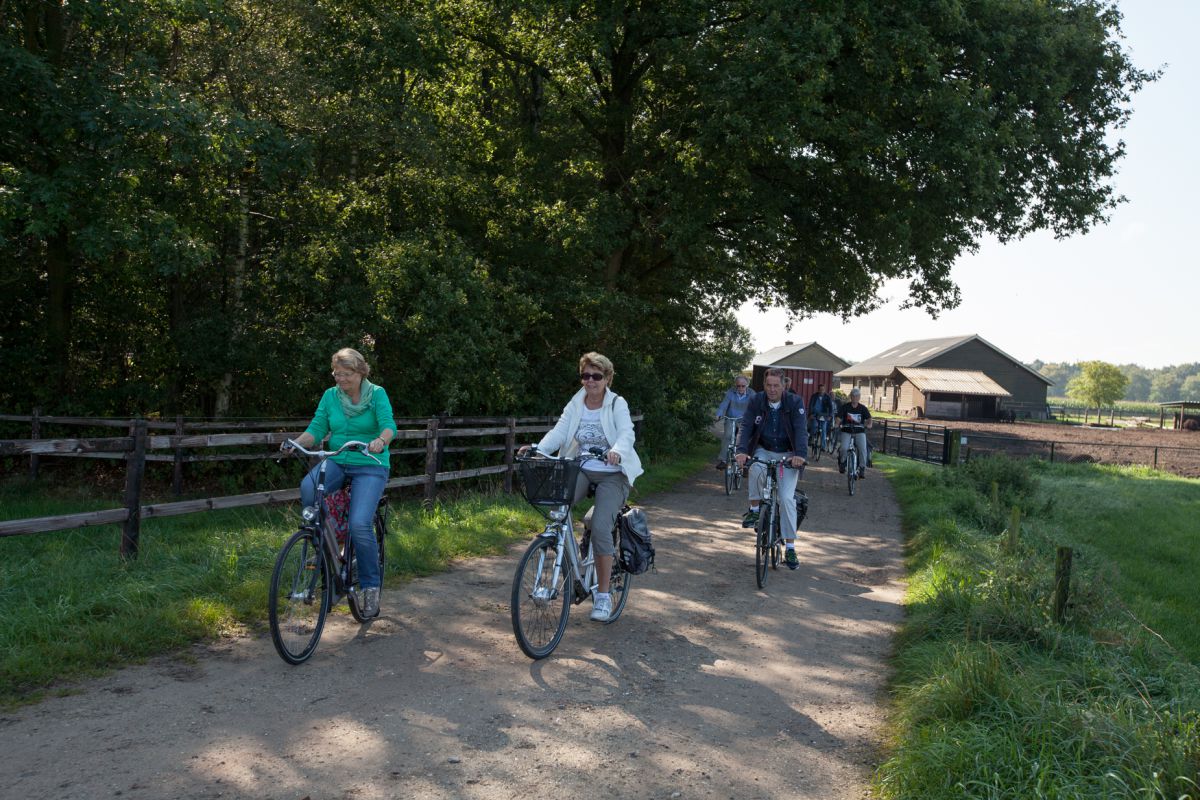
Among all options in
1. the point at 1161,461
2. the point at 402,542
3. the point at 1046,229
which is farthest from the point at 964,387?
the point at 402,542

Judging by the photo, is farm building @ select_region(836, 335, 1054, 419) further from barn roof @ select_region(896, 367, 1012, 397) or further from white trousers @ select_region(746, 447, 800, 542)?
white trousers @ select_region(746, 447, 800, 542)

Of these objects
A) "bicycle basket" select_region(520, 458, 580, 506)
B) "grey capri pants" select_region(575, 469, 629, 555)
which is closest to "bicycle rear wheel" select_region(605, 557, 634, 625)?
"grey capri pants" select_region(575, 469, 629, 555)

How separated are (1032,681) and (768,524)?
366 cm

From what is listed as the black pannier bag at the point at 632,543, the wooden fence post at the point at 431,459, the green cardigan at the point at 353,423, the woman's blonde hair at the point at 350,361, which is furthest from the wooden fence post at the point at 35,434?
the black pannier bag at the point at 632,543

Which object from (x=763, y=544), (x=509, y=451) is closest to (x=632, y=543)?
(x=763, y=544)

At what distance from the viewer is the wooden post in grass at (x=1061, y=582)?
6012 millimetres

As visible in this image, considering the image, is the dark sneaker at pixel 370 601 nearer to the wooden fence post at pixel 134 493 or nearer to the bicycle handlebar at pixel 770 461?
the wooden fence post at pixel 134 493

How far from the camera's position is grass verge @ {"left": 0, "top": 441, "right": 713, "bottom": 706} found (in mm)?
5137

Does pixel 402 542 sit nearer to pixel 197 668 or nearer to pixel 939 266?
pixel 197 668

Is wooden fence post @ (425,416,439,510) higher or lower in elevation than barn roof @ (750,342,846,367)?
lower

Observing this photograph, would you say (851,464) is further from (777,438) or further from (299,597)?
(299,597)

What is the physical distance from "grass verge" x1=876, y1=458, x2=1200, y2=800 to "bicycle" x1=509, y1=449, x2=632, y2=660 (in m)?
2.11

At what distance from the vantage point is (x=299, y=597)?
5375mm

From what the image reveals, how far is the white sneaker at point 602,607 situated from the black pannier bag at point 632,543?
252mm
